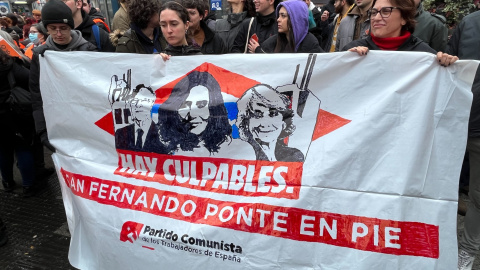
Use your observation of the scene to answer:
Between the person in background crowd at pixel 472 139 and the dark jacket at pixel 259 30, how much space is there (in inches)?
62.5

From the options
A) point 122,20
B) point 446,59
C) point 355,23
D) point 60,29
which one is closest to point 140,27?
point 60,29

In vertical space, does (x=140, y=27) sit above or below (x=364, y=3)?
below

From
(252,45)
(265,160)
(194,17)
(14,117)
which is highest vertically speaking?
(194,17)

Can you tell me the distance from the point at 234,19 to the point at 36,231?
286cm

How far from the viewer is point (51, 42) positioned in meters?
2.93

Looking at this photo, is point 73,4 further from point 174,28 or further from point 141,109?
point 141,109

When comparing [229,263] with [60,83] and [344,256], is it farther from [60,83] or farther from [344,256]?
[60,83]

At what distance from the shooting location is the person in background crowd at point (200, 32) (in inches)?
129

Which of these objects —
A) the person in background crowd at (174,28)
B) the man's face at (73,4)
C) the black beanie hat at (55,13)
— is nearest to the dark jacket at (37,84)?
the black beanie hat at (55,13)

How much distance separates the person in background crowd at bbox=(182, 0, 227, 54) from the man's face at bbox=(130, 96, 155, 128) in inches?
38.9

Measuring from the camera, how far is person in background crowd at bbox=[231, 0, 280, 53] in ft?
11.6

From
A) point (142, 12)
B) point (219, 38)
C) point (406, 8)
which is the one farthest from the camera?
point (219, 38)

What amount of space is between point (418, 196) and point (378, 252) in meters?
0.34

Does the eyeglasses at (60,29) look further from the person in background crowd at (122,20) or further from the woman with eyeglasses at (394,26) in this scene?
the woman with eyeglasses at (394,26)
